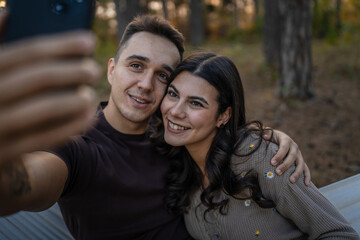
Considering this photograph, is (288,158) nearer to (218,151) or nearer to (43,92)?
(218,151)

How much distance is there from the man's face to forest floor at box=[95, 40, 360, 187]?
311 mm

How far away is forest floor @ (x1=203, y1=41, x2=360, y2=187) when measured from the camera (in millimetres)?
4230

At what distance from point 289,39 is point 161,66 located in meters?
4.24

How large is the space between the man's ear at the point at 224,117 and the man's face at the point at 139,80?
0.44m

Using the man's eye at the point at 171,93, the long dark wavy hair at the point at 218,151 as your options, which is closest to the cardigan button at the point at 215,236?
the long dark wavy hair at the point at 218,151

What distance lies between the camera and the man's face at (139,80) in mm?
2080

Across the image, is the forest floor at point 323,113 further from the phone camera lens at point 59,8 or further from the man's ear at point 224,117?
the phone camera lens at point 59,8

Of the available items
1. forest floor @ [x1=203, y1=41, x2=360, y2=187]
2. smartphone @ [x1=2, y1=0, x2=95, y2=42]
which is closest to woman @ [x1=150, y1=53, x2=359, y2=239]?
forest floor @ [x1=203, y1=41, x2=360, y2=187]

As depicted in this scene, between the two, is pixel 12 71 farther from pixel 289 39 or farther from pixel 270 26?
pixel 270 26

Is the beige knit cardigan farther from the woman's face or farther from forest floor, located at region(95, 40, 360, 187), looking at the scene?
forest floor, located at region(95, 40, 360, 187)

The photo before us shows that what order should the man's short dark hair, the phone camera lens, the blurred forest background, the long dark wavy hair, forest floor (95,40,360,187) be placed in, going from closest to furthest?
1. the phone camera lens
2. the long dark wavy hair
3. the man's short dark hair
4. forest floor (95,40,360,187)
5. the blurred forest background

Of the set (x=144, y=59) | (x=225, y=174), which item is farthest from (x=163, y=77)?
(x=225, y=174)

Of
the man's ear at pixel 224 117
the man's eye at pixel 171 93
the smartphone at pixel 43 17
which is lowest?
the man's ear at pixel 224 117

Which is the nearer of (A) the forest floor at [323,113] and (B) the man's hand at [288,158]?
(B) the man's hand at [288,158]
